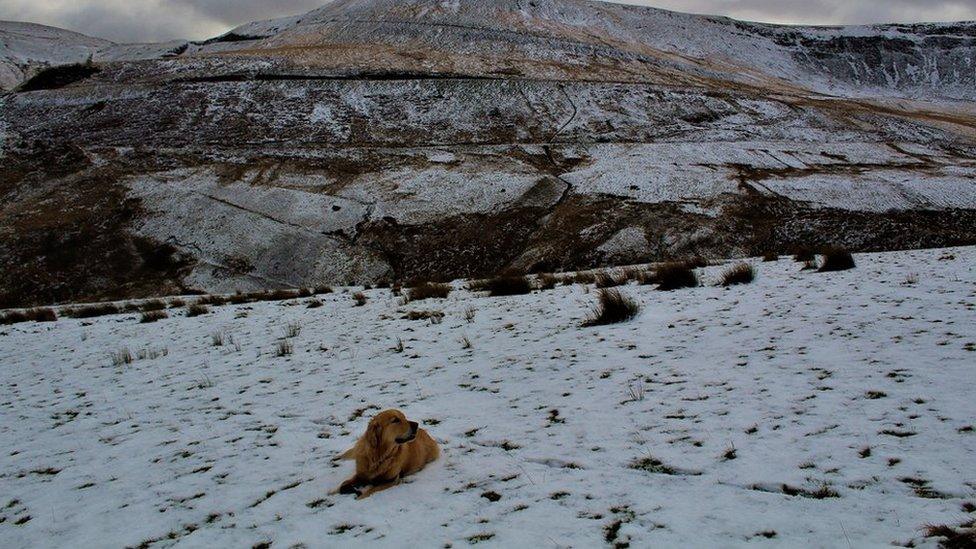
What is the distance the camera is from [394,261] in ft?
70.2

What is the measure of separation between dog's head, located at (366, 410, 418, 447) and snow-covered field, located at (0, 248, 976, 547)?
292 millimetres

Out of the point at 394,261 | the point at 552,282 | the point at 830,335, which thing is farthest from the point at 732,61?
the point at 830,335

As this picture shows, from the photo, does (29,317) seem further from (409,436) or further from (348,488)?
(409,436)

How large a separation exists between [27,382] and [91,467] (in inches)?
162

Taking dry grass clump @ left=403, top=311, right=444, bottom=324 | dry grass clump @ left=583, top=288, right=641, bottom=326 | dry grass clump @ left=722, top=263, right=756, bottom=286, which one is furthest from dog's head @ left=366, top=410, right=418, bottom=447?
dry grass clump @ left=722, top=263, right=756, bottom=286

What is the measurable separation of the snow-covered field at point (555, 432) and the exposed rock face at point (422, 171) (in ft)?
45.6

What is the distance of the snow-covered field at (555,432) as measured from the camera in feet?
8.95

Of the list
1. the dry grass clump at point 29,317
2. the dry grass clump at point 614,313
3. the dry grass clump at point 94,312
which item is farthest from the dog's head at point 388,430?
the dry grass clump at point 29,317

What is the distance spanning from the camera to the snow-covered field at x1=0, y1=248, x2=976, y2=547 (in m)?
2.73

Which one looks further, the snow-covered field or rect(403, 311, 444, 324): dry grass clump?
rect(403, 311, 444, 324): dry grass clump

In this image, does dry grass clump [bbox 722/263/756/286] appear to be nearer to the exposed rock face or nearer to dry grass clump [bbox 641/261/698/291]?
dry grass clump [bbox 641/261/698/291]

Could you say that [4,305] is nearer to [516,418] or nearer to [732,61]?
[516,418]

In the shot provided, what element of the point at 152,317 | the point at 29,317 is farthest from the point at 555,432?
the point at 29,317

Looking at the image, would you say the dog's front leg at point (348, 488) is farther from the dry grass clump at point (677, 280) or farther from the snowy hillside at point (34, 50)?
the snowy hillside at point (34, 50)
